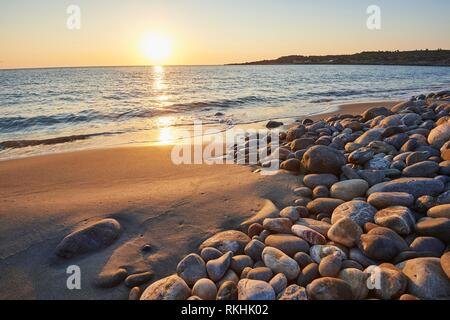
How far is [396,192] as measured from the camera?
11.2 ft

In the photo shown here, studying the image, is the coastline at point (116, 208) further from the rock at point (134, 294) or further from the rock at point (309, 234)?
the rock at point (309, 234)

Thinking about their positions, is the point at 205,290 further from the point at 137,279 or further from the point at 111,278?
the point at 111,278

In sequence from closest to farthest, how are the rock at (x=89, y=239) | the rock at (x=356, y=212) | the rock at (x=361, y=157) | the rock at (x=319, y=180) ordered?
the rock at (x=89, y=239) → the rock at (x=356, y=212) → the rock at (x=319, y=180) → the rock at (x=361, y=157)

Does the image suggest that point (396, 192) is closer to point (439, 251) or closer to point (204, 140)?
point (439, 251)

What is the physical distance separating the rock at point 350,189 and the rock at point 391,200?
0.37 metres

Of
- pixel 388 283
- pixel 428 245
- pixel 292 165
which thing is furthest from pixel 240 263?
pixel 292 165

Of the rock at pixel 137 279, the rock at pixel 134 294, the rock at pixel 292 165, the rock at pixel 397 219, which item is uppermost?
the rock at pixel 292 165

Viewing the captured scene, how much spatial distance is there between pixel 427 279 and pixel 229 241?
1574 millimetres

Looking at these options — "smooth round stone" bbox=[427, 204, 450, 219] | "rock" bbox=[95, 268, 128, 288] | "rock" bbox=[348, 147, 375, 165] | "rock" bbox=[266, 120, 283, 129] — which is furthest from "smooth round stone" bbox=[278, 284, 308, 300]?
"rock" bbox=[266, 120, 283, 129]

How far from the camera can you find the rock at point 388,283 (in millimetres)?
2211

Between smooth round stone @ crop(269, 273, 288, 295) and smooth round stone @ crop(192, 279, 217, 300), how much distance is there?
1.44 ft

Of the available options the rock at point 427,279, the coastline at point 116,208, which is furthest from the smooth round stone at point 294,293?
the coastline at point 116,208

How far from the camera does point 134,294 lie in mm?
2391

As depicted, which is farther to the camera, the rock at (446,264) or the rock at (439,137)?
the rock at (439,137)
